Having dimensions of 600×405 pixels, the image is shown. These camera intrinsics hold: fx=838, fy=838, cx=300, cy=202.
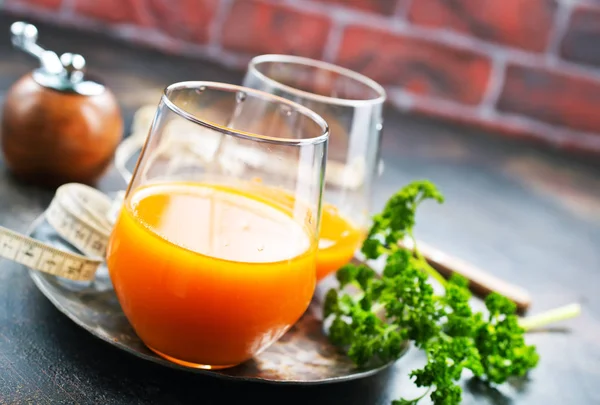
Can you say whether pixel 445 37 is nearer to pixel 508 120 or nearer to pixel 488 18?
pixel 488 18

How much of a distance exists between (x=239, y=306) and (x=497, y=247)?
72 centimetres

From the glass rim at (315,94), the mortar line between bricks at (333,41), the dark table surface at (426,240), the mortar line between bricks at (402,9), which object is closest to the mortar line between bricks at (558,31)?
the dark table surface at (426,240)

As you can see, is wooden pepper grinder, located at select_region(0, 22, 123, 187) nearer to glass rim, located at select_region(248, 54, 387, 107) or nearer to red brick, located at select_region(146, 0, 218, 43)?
glass rim, located at select_region(248, 54, 387, 107)

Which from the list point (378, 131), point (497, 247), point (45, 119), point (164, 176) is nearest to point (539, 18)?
point (497, 247)

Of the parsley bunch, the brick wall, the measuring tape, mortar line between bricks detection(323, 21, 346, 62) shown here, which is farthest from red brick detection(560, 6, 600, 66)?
the measuring tape

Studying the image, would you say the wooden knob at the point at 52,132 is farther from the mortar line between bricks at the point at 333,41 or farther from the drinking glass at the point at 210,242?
the mortar line between bricks at the point at 333,41

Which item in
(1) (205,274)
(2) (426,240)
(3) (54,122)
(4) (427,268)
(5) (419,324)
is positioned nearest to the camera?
(1) (205,274)

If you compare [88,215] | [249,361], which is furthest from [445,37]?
[249,361]

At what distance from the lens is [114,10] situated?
1926mm

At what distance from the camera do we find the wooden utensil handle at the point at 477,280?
3.43 ft

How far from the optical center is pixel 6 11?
183 centimetres

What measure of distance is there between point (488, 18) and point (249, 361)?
1397 mm

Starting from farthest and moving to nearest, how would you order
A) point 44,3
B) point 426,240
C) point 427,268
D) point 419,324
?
point 44,3
point 426,240
point 427,268
point 419,324

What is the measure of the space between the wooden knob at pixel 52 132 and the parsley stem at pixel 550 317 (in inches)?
22.5
